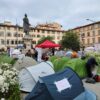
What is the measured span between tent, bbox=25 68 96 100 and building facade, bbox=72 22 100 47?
99.3 meters

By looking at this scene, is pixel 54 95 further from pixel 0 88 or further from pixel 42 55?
pixel 42 55

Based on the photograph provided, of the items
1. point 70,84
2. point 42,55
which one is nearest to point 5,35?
point 42,55

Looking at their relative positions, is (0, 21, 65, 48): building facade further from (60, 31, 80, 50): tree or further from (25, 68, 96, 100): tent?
(25, 68, 96, 100): tent

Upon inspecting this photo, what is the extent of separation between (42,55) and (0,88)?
15.6 meters

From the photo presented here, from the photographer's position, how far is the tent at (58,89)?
30.0ft

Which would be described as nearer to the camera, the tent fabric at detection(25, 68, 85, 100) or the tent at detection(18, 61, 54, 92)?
the tent fabric at detection(25, 68, 85, 100)

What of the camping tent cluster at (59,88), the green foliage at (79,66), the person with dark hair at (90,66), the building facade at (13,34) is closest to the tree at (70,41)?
the building facade at (13,34)

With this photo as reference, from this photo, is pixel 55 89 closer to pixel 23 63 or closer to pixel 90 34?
pixel 23 63

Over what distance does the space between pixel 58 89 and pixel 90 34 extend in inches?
4262

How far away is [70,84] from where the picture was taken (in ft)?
31.6

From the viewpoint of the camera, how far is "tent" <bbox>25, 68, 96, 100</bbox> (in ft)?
30.0

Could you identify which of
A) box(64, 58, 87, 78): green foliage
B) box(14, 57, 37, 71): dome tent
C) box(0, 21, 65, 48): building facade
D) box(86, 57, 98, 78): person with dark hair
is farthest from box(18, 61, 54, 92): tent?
box(0, 21, 65, 48): building facade

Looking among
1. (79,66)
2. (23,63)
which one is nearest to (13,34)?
(23,63)

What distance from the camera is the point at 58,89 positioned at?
9.17 m
